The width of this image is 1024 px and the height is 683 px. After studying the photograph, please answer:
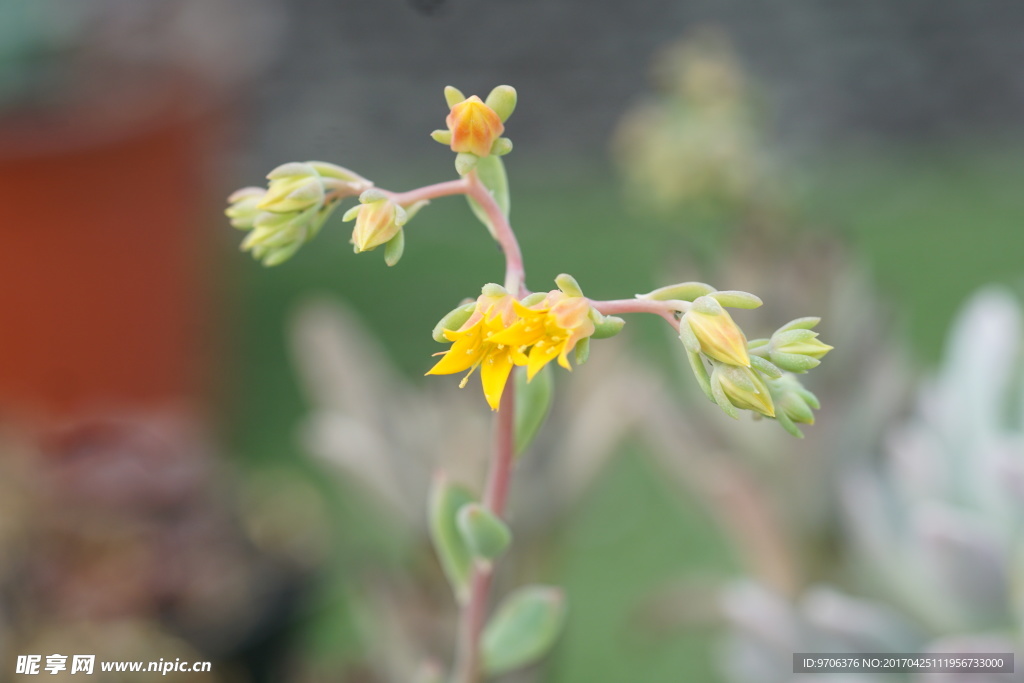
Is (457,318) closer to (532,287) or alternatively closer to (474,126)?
(474,126)

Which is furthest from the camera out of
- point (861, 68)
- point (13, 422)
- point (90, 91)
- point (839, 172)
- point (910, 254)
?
point (861, 68)

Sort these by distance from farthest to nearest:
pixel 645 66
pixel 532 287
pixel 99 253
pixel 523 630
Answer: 1. pixel 645 66
2. pixel 99 253
3. pixel 532 287
4. pixel 523 630

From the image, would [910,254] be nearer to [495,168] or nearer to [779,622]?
[779,622]

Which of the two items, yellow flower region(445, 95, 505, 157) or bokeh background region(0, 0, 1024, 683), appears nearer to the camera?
yellow flower region(445, 95, 505, 157)

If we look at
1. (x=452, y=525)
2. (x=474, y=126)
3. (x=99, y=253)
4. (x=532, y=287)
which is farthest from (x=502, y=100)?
(x=99, y=253)

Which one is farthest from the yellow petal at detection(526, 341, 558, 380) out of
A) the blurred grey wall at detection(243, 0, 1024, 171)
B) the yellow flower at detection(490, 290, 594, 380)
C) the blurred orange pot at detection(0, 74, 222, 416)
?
the blurred grey wall at detection(243, 0, 1024, 171)

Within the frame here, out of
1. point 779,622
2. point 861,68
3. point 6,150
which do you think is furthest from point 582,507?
point 861,68

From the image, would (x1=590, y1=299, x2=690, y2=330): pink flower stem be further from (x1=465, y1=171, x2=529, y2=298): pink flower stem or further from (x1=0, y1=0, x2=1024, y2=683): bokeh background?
(x1=0, y1=0, x2=1024, y2=683): bokeh background
